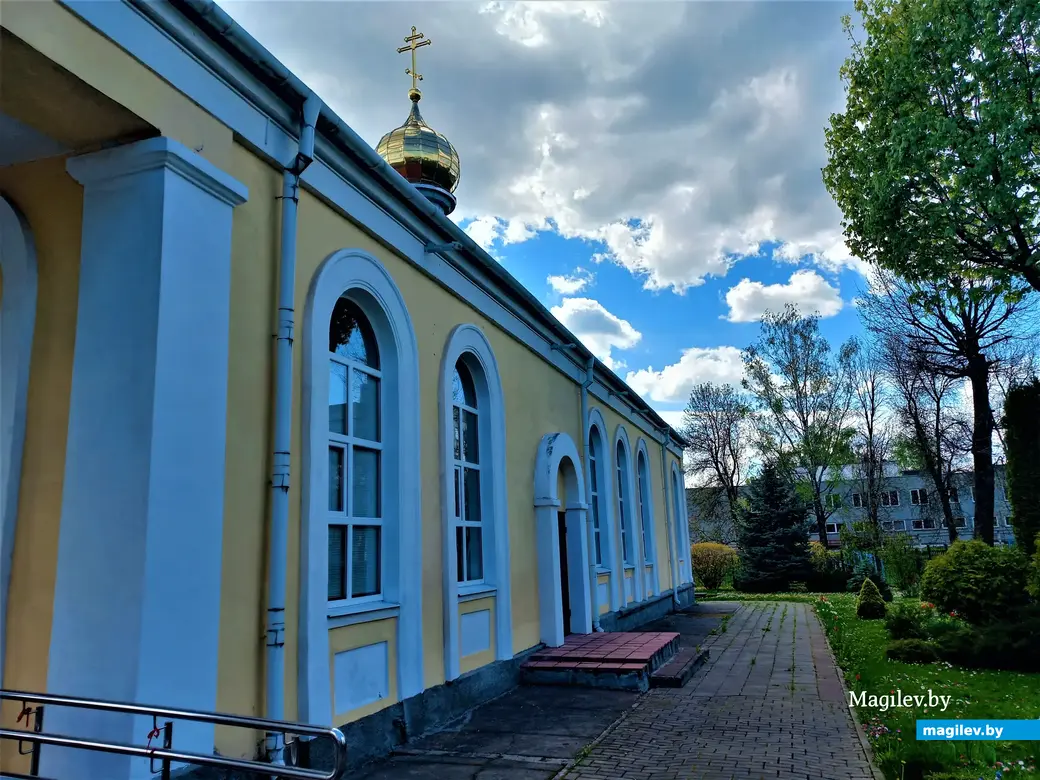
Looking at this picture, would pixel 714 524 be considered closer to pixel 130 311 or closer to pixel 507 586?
pixel 507 586

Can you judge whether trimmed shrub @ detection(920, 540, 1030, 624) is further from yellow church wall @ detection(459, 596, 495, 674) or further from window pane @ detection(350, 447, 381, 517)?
window pane @ detection(350, 447, 381, 517)

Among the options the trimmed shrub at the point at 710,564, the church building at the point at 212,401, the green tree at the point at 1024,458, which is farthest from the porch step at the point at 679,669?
the trimmed shrub at the point at 710,564

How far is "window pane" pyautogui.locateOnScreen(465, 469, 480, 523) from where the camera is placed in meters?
8.44

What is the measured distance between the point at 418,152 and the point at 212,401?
8.16 metres

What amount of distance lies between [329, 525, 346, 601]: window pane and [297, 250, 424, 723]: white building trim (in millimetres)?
286

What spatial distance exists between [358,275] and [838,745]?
5.54m

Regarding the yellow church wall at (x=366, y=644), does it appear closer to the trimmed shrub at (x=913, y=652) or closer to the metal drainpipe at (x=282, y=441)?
the metal drainpipe at (x=282, y=441)

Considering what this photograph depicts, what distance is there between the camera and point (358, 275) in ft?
20.1

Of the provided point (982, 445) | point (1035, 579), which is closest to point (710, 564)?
point (982, 445)

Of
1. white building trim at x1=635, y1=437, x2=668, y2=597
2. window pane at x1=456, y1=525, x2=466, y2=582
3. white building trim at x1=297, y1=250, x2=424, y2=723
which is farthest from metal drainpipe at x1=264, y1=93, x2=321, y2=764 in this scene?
white building trim at x1=635, y1=437, x2=668, y2=597

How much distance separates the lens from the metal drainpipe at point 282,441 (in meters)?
4.54

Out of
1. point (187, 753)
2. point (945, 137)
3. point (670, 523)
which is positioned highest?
point (945, 137)

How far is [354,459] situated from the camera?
609cm

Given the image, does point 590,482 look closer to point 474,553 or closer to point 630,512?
point 630,512
